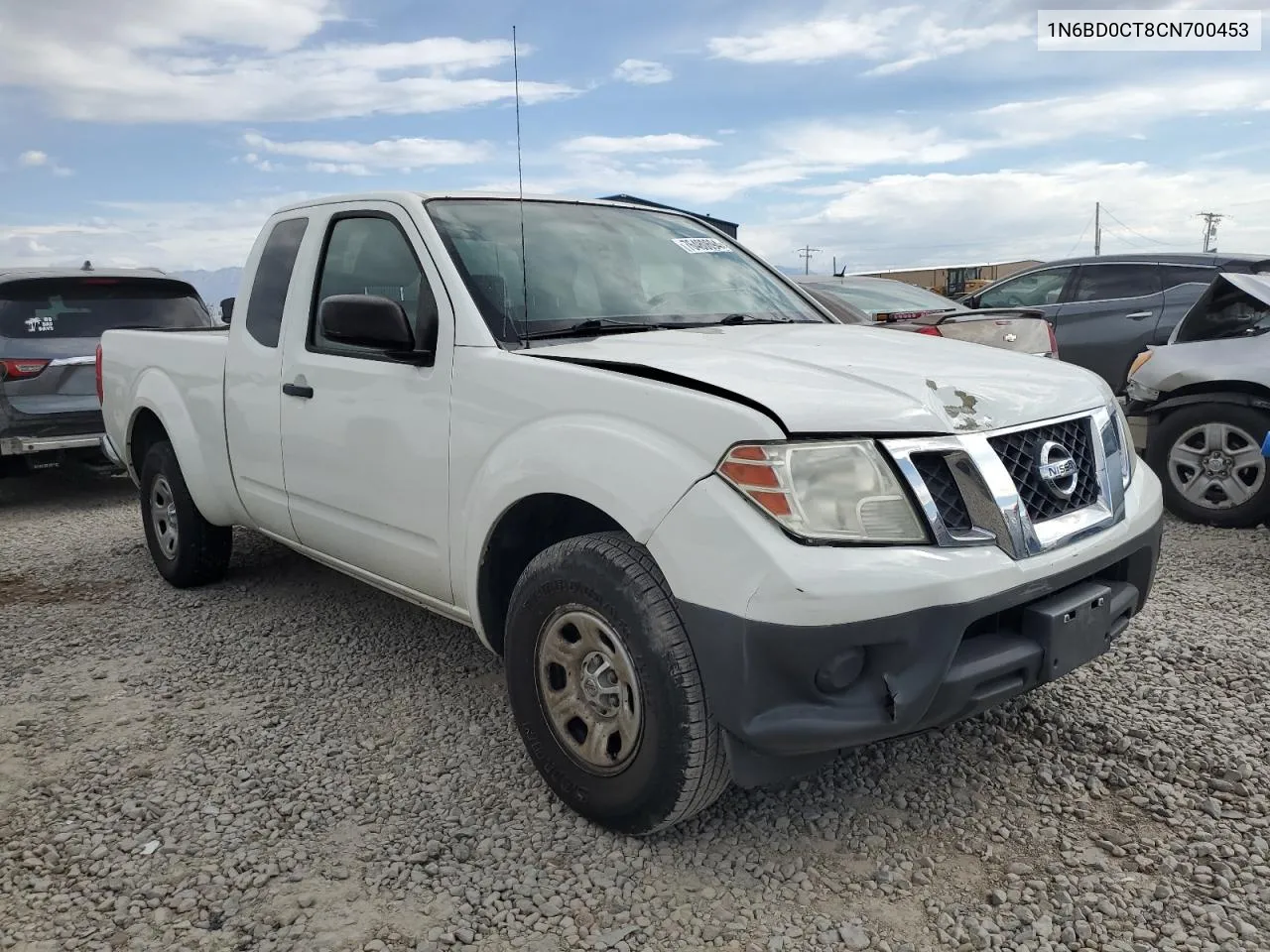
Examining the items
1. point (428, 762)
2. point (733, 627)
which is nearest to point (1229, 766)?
point (733, 627)

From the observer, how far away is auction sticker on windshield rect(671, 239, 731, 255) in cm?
378

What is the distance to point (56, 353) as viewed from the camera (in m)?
7.25

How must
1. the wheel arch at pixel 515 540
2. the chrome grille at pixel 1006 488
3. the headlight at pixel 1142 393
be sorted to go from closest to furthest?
the chrome grille at pixel 1006 488, the wheel arch at pixel 515 540, the headlight at pixel 1142 393

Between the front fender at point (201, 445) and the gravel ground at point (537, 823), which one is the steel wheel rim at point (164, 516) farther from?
the gravel ground at point (537, 823)

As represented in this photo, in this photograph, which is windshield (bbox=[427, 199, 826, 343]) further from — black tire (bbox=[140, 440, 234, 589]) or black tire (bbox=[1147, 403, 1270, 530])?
black tire (bbox=[1147, 403, 1270, 530])

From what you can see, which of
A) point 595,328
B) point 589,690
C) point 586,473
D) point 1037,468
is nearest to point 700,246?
point 595,328

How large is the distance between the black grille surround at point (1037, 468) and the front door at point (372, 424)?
1.59 m

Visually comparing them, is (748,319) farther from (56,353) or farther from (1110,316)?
(1110,316)

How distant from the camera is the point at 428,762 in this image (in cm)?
308

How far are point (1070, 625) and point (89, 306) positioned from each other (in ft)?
24.5

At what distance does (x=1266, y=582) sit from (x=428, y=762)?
3925 mm

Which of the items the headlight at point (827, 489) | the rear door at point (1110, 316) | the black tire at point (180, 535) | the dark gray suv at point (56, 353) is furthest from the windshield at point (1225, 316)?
the dark gray suv at point (56, 353)

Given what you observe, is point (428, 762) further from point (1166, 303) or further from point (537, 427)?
point (1166, 303)

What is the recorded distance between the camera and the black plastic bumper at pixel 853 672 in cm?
213
